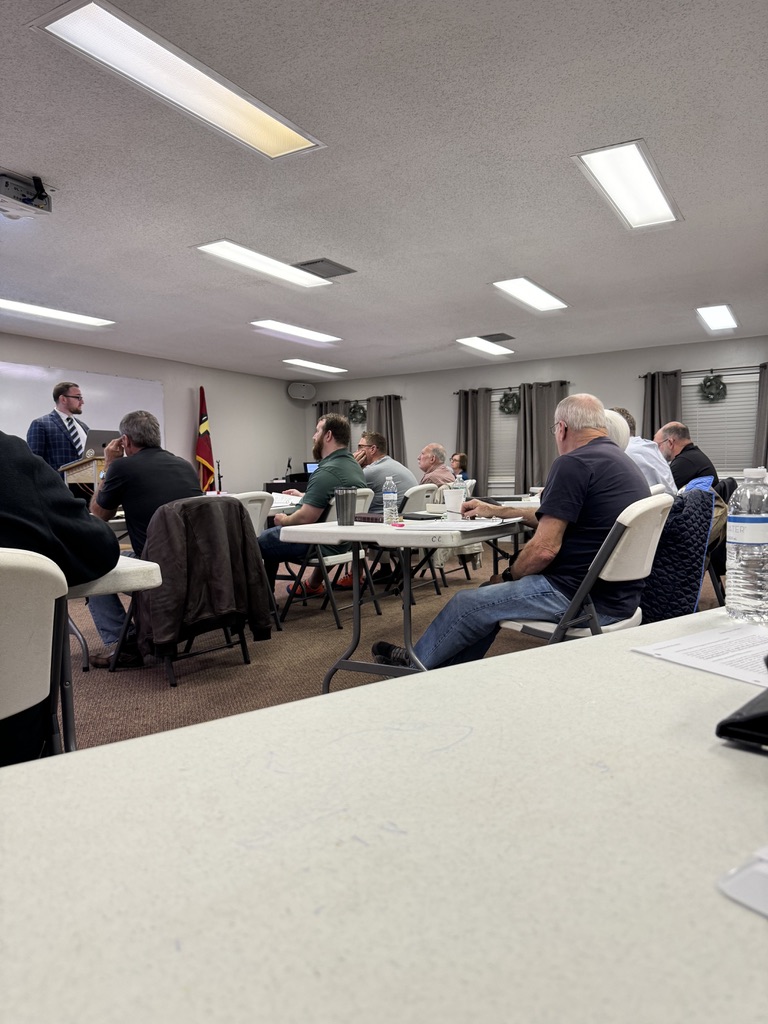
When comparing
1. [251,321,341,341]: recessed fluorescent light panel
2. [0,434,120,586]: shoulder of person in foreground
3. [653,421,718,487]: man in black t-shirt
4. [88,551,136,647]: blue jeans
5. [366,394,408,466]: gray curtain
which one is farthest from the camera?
[366,394,408,466]: gray curtain

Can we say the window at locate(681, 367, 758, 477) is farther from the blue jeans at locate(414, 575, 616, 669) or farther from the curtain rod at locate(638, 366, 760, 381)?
the blue jeans at locate(414, 575, 616, 669)

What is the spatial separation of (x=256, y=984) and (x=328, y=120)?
11.2 feet

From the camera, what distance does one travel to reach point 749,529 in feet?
3.42

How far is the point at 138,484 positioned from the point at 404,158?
2180 millimetres

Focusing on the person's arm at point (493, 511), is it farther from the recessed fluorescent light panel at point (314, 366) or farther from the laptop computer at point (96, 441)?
the recessed fluorescent light panel at point (314, 366)

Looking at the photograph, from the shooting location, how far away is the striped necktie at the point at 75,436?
5660 mm

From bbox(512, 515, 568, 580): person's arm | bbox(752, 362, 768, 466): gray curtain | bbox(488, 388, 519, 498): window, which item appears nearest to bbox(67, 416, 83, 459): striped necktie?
bbox(512, 515, 568, 580): person's arm

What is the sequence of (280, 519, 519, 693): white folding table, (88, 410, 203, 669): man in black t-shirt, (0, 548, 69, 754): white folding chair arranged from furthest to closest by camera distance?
(88, 410, 203, 669): man in black t-shirt
(280, 519, 519, 693): white folding table
(0, 548, 69, 754): white folding chair

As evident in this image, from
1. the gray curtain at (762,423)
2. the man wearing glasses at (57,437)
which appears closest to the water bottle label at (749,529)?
the man wearing glasses at (57,437)

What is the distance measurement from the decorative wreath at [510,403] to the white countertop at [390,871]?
376 inches

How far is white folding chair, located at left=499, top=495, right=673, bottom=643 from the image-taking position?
1.86 metres

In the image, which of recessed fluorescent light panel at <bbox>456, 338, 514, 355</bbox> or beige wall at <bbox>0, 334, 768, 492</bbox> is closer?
recessed fluorescent light panel at <bbox>456, 338, 514, 355</bbox>

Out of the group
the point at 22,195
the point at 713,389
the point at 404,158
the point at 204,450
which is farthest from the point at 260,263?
the point at 713,389

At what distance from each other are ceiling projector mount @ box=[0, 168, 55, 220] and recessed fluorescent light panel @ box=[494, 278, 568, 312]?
3495 mm
